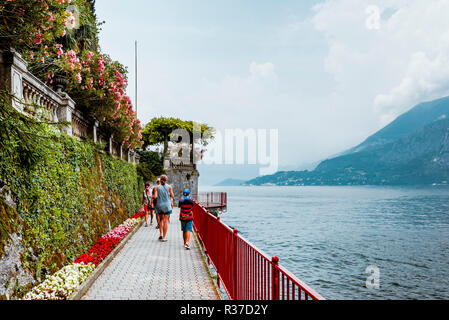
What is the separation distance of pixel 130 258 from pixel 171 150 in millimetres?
31920

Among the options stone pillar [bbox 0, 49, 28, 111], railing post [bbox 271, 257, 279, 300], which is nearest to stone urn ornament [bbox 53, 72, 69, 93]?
stone pillar [bbox 0, 49, 28, 111]

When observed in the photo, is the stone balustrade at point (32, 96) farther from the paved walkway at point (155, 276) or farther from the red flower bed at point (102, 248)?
the paved walkway at point (155, 276)

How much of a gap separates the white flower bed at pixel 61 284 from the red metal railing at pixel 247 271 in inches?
105

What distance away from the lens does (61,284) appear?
5.86m

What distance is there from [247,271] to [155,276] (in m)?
3.34

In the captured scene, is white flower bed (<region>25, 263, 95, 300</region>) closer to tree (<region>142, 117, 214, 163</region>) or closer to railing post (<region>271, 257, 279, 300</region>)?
railing post (<region>271, 257, 279, 300</region>)

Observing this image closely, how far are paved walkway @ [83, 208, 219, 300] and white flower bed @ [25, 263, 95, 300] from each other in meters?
0.33

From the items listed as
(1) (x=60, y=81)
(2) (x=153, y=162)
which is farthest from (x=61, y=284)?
(2) (x=153, y=162)

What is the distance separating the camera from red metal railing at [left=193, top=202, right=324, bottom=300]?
3387 millimetres

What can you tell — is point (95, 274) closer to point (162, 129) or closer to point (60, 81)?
point (60, 81)
